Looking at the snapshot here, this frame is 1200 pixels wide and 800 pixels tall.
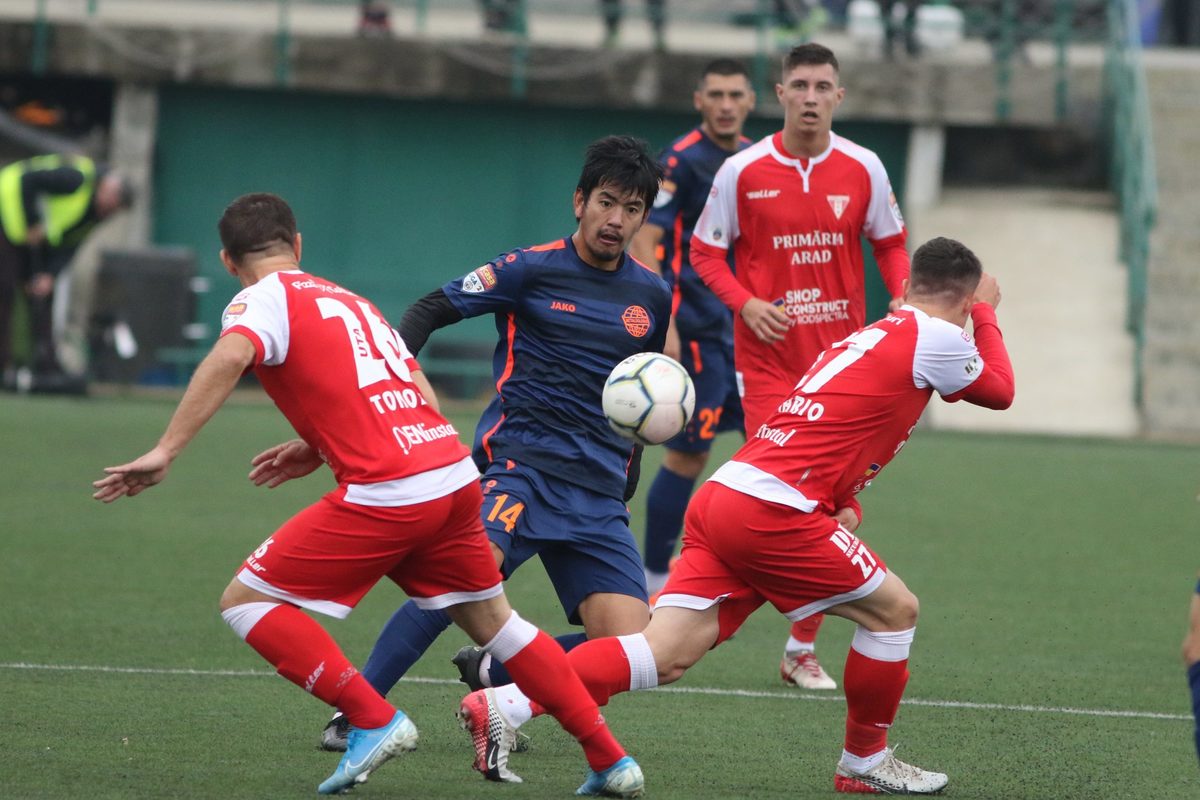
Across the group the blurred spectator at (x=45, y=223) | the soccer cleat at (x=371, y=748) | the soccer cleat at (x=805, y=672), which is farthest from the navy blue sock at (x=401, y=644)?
the blurred spectator at (x=45, y=223)

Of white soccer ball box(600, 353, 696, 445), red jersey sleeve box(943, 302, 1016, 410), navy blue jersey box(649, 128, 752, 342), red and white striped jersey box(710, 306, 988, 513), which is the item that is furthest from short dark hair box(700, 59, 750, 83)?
red and white striped jersey box(710, 306, 988, 513)

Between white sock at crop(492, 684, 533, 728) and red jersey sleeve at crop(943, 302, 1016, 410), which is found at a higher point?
red jersey sleeve at crop(943, 302, 1016, 410)

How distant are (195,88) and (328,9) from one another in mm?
2960

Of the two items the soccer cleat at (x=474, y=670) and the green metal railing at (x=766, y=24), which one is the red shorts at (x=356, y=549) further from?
the green metal railing at (x=766, y=24)

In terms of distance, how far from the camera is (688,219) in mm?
8484

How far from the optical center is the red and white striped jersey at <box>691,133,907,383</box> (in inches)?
288

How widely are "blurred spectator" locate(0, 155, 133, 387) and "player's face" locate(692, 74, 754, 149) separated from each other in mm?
8389

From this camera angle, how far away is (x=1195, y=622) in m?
4.35

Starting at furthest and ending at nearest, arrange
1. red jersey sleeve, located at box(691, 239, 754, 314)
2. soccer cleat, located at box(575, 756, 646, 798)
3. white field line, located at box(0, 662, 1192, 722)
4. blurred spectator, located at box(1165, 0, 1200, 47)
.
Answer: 1. blurred spectator, located at box(1165, 0, 1200, 47)
2. red jersey sleeve, located at box(691, 239, 754, 314)
3. white field line, located at box(0, 662, 1192, 722)
4. soccer cleat, located at box(575, 756, 646, 798)

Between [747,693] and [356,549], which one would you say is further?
[747,693]

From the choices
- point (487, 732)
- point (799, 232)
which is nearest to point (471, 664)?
point (487, 732)

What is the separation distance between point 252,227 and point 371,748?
1.45 metres

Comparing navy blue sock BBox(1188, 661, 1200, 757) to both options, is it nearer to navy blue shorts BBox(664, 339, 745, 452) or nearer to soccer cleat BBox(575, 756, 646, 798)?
soccer cleat BBox(575, 756, 646, 798)

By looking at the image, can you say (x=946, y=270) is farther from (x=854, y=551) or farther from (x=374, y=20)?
(x=374, y=20)
